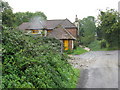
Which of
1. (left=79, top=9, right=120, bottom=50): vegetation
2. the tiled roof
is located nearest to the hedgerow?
(left=79, top=9, right=120, bottom=50): vegetation

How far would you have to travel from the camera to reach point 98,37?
3953 cm

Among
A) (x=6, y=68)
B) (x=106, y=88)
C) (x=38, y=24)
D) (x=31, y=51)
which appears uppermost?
(x=38, y=24)

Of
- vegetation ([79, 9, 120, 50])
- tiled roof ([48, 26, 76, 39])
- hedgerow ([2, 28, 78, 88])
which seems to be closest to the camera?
hedgerow ([2, 28, 78, 88])

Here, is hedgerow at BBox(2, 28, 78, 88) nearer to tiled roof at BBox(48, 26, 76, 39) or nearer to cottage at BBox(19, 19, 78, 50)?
cottage at BBox(19, 19, 78, 50)

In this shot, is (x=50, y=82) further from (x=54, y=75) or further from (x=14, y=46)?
(x=14, y=46)

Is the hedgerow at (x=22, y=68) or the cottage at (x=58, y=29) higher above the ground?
the cottage at (x=58, y=29)

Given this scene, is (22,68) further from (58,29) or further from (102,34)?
(102,34)

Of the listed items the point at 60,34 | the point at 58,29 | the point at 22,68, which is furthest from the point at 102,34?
the point at 22,68

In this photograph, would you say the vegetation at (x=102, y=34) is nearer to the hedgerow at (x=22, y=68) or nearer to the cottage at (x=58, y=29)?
the cottage at (x=58, y=29)

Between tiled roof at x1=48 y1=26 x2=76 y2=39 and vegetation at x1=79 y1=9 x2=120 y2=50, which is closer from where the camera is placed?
vegetation at x1=79 y1=9 x2=120 y2=50

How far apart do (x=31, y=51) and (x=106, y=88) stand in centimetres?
312

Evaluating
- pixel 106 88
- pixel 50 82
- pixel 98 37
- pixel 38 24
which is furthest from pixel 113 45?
pixel 50 82

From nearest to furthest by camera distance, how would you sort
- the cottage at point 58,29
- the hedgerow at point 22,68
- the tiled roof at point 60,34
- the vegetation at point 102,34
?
the hedgerow at point 22,68
the vegetation at point 102,34
the cottage at point 58,29
the tiled roof at point 60,34

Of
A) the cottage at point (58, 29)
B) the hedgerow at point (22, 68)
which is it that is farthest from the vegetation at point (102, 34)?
the hedgerow at point (22, 68)
